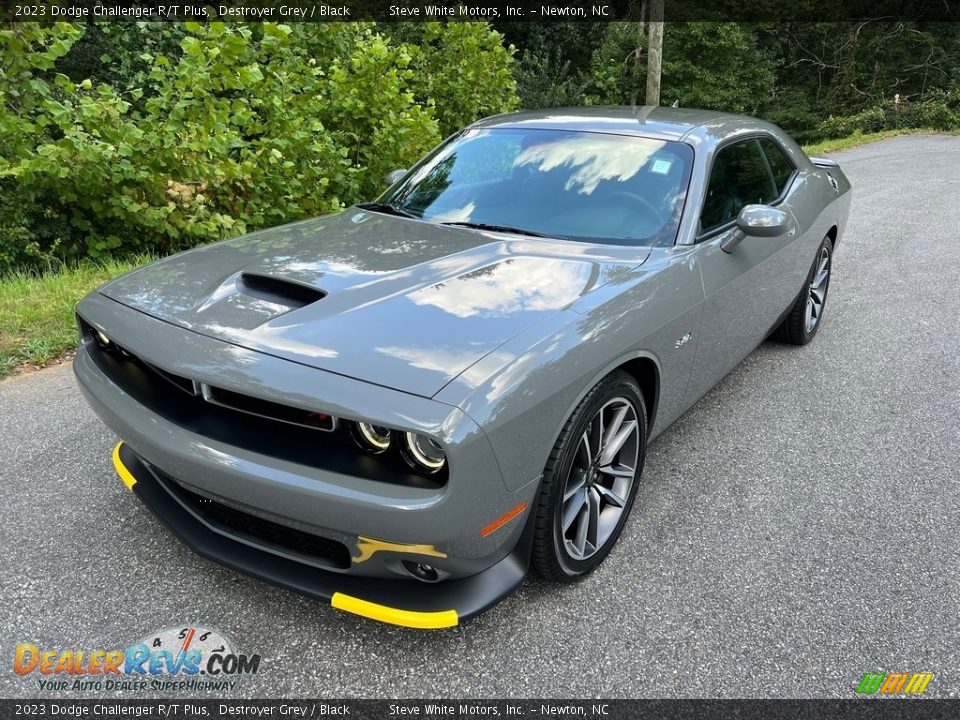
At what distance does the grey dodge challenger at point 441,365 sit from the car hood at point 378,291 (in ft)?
0.04

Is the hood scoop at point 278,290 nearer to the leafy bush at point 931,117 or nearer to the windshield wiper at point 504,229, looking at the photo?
the windshield wiper at point 504,229

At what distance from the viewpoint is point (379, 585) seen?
80.7 inches

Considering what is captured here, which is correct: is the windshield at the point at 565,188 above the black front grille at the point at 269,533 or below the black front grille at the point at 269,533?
above

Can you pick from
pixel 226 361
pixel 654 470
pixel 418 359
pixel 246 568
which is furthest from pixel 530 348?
pixel 654 470

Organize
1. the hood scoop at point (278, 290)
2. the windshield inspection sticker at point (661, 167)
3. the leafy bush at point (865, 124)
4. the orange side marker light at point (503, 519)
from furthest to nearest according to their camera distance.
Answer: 1. the leafy bush at point (865, 124)
2. the windshield inspection sticker at point (661, 167)
3. the hood scoop at point (278, 290)
4. the orange side marker light at point (503, 519)

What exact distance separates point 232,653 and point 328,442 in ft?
2.33

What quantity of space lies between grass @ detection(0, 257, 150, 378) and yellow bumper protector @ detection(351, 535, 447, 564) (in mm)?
3178

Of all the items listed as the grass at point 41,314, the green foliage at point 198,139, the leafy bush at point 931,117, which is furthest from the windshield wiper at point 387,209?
the leafy bush at point 931,117

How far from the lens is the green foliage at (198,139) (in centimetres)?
533

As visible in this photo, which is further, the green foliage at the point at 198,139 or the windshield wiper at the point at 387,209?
the green foliage at the point at 198,139

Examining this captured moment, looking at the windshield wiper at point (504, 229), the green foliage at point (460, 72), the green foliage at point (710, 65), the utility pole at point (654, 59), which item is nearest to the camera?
the windshield wiper at point (504, 229)

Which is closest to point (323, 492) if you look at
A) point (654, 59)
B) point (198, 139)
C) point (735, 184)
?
point (735, 184)

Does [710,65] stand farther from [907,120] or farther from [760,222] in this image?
[760,222]

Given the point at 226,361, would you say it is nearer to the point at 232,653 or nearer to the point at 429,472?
the point at 429,472
